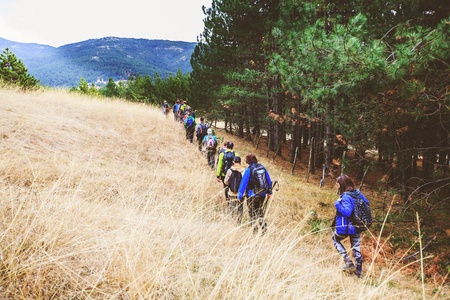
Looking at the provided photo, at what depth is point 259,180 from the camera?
4.23 metres

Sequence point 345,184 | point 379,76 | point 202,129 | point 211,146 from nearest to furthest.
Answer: point 345,184 < point 379,76 < point 211,146 < point 202,129

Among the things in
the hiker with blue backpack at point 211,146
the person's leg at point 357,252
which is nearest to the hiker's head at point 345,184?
the person's leg at point 357,252

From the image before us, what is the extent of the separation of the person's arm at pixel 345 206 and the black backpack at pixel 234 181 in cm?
195

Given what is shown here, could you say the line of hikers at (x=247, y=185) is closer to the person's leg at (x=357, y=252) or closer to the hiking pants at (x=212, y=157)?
the person's leg at (x=357, y=252)

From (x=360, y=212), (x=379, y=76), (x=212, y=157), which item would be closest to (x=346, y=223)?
(x=360, y=212)

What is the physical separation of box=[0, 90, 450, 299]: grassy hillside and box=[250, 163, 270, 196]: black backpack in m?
0.77

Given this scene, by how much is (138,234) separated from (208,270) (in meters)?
0.69

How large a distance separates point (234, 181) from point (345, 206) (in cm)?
213

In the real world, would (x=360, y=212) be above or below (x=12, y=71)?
below

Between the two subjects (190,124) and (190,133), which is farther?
(190,133)

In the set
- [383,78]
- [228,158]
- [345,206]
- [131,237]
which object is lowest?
[345,206]

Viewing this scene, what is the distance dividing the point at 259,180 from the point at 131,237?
113 inches

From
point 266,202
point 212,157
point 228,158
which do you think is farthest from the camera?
point 212,157

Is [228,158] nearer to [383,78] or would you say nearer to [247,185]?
[247,185]
